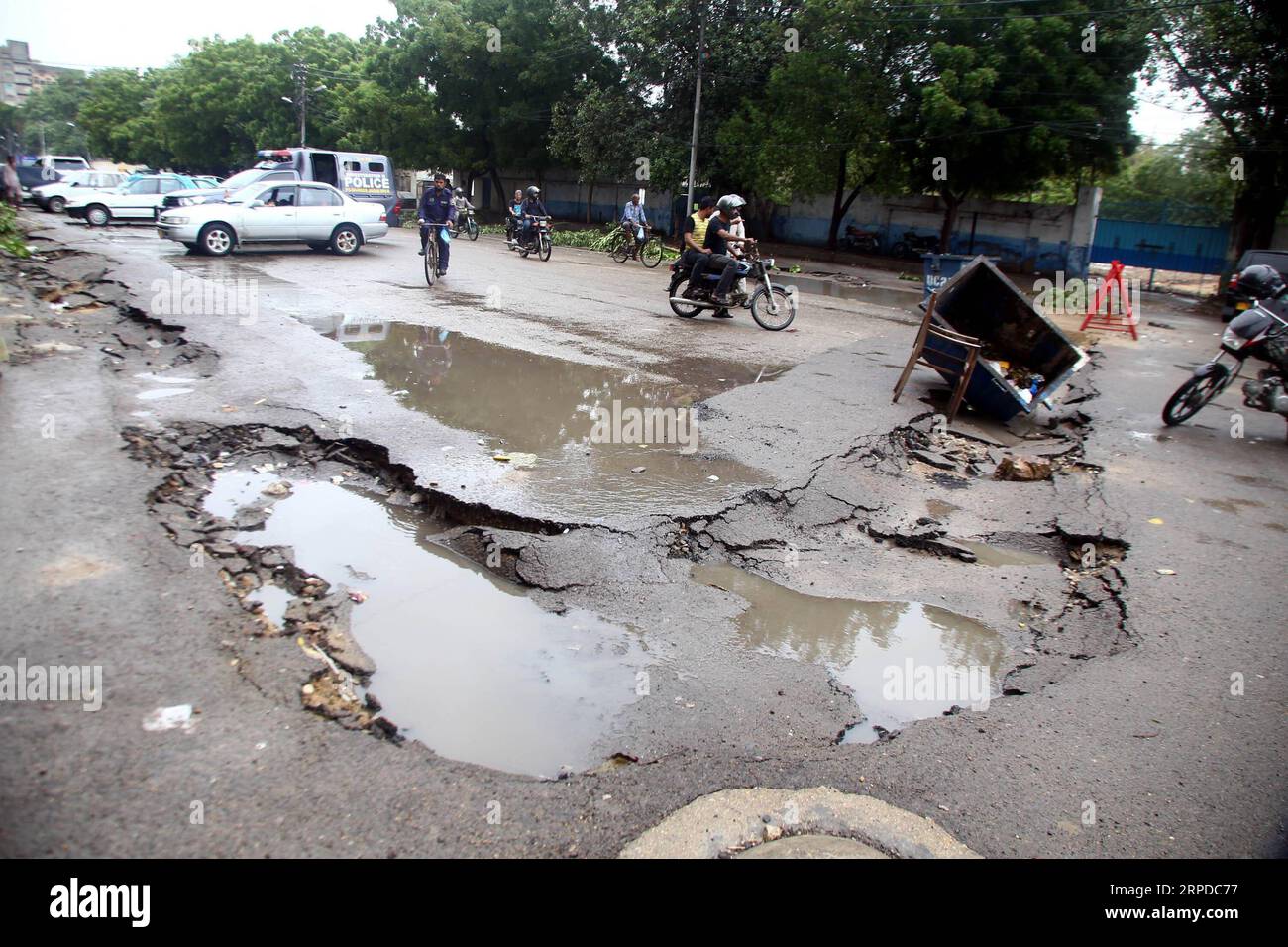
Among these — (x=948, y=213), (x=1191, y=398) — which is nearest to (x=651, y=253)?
(x=948, y=213)

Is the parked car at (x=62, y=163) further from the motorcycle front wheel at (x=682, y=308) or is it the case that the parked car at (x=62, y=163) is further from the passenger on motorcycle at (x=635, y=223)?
the motorcycle front wheel at (x=682, y=308)

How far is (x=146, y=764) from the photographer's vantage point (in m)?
2.59

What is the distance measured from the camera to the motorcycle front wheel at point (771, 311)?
38.0 feet

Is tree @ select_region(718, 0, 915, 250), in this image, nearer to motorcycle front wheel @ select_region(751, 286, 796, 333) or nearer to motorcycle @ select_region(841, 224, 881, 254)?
motorcycle @ select_region(841, 224, 881, 254)

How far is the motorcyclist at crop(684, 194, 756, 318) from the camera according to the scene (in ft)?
36.5

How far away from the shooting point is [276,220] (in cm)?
1648

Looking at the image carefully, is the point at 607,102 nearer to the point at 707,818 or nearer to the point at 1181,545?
the point at 1181,545

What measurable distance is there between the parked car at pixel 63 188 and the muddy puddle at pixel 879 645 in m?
27.1

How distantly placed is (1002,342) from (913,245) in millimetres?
21447

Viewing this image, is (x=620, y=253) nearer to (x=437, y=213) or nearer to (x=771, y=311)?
(x=437, y=213)

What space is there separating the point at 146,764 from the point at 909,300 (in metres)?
18.5

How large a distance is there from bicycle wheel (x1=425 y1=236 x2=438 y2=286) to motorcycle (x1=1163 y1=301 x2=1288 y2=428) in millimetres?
10809

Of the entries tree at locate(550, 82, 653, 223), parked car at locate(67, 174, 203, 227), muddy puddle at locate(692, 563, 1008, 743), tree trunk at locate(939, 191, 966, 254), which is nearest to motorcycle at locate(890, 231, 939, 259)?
tree trunk at locate(939, 191, 966, 254)

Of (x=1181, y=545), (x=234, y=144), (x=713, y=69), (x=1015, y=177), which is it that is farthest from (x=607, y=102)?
(x=234, y=144)
